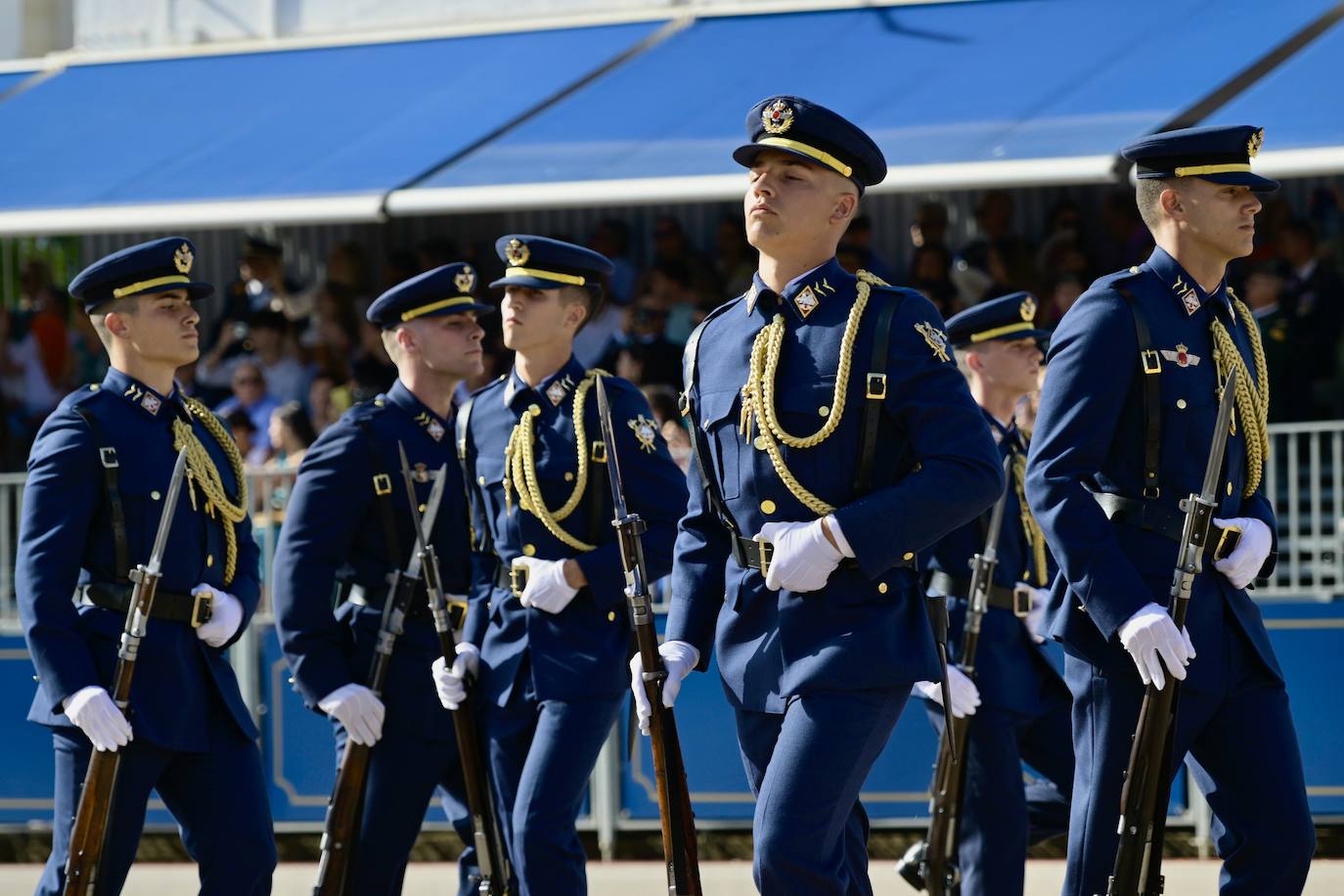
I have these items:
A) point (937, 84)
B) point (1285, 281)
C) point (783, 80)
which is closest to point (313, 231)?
point (783, 80)

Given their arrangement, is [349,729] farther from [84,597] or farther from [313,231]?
[313,231]

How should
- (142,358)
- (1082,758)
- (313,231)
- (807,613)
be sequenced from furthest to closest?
(313,231), (142,358), (1082,758), (807,613)

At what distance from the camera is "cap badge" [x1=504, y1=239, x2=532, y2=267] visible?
6.13 metres

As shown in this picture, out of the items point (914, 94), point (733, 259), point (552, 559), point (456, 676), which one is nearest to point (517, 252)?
point (552, 559)

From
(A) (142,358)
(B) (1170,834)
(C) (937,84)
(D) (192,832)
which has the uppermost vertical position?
(C) (937,84)

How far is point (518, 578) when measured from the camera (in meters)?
5.88

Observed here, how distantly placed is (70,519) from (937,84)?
6.29 metres

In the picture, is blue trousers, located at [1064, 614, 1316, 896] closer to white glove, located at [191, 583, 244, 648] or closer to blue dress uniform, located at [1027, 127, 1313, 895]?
blue dress uniform, located at [1027, 127, 1313, 895]

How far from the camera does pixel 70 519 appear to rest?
5.48 m

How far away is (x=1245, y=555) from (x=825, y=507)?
934 millimetres

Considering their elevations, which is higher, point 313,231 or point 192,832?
point 313,231

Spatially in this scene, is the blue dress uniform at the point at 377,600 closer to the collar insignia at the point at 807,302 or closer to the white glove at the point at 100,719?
the white glove at the point at 100,719

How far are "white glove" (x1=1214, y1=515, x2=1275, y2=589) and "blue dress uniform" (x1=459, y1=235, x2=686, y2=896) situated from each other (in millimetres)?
1694

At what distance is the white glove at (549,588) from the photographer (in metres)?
5.76
